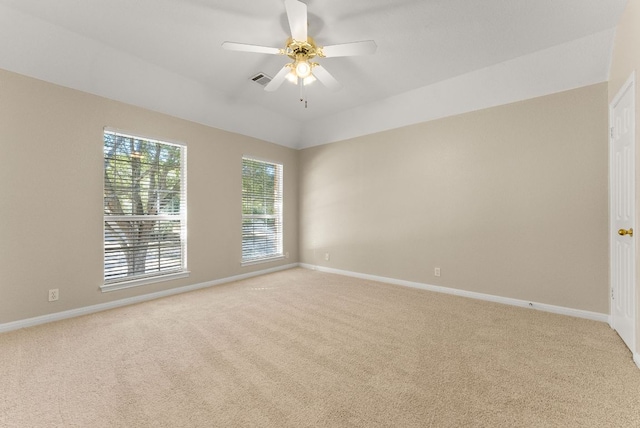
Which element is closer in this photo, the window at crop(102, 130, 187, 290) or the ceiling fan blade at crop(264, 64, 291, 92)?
the ceiling fan blade at crop(264, 64, 291, 92)

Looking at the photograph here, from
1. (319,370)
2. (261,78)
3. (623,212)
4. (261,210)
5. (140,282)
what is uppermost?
(261,78)

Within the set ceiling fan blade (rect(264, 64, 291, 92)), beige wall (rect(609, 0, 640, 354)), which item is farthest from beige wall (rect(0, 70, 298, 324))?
beige wall (rect(609, 0, 640, 354))

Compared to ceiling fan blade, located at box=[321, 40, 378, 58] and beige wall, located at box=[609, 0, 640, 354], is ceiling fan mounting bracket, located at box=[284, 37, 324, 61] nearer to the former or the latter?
ceiling fan blade, located at box=[321, 40, 378, 58]

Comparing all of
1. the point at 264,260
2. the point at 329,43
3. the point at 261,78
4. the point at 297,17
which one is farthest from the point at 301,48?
the point at 264,260

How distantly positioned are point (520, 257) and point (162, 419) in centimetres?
385

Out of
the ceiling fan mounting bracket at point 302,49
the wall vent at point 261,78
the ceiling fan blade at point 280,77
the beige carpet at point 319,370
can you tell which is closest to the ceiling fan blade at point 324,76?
the ceiling fan mounting bracket at point 302,49

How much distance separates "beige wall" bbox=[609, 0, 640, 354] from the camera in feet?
6.26

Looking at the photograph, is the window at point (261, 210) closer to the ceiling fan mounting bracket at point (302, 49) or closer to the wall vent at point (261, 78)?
the wall vent at point (261, 78)

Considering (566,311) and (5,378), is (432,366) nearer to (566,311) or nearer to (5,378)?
(566,311)

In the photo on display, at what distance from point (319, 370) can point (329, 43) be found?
3.11m

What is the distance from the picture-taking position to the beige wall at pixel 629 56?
6.26 ft

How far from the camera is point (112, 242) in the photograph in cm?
321

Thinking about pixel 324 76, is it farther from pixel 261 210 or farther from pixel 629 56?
pixel 261 210

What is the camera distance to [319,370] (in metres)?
1.89
